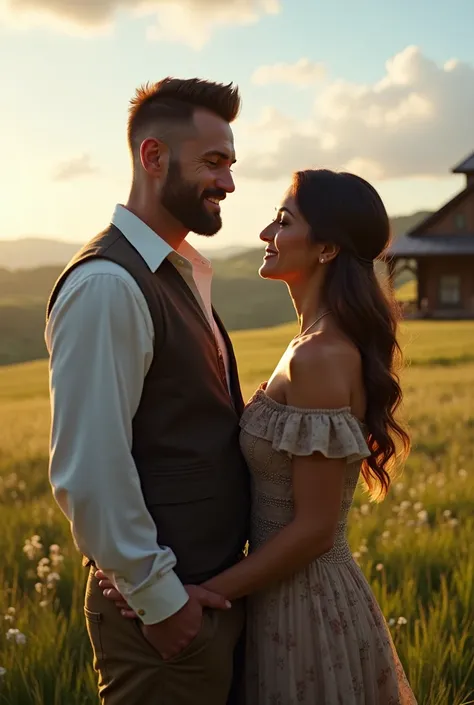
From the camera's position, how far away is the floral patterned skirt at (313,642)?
306 cm

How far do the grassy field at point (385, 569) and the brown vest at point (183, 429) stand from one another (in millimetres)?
1047

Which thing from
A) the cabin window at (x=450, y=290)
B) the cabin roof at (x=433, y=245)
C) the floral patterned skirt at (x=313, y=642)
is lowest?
the floral patterned skirt at (x=313, y=642)

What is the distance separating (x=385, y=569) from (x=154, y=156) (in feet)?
11.8

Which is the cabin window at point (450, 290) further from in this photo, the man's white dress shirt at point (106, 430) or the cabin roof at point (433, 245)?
the man's white dress shirt at point (106, 430)

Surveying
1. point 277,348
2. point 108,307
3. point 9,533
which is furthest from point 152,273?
point 277,348

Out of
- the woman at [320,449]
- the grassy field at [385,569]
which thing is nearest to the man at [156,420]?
the woman at [320,449]

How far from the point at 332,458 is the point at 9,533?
4.12 meters

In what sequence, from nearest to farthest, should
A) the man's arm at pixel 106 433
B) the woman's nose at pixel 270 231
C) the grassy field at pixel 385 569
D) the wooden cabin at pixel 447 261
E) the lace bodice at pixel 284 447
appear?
the man's arm at pixel 106 433, the lace bodice at pixel 284 447, the woman's nose at pixel 270 231, the grassy field at pixel 385 569, the wooden cabin at pixel 447 261

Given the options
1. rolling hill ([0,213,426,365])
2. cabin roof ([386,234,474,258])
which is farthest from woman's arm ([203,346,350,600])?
cabin roof ([386,234,474,258])

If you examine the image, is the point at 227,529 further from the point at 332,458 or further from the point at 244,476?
the point at 332,458

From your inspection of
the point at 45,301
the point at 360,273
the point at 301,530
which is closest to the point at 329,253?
the point at 360,273

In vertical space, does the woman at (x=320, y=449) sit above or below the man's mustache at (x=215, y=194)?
below

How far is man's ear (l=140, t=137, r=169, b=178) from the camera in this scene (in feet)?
10.1

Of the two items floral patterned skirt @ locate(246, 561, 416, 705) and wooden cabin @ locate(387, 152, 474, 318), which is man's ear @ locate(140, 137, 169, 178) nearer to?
floral patterned skirt @ locate(246, 561, 416, 705)
